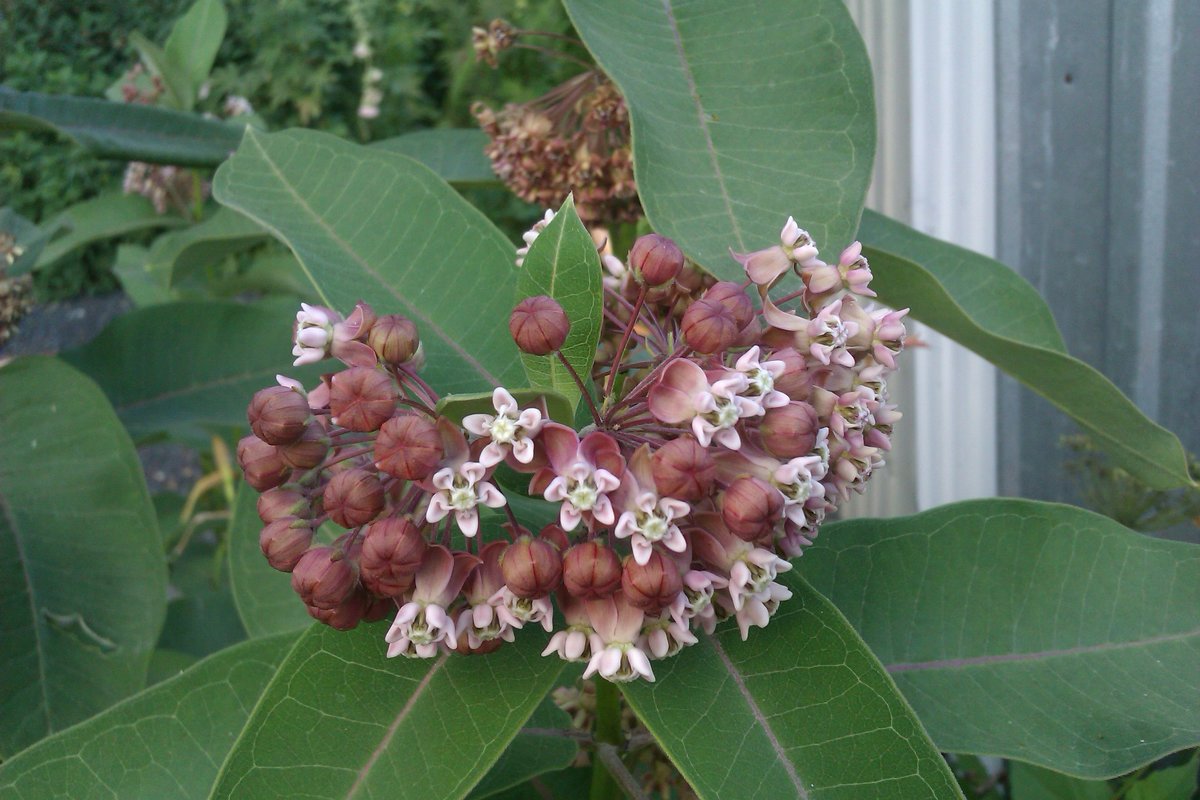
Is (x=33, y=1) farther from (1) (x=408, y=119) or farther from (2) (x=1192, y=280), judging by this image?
(2) (x=1192, y=280)

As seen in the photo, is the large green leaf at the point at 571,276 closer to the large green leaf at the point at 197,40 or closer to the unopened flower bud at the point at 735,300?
the unopened flower bud at the point at 735,300

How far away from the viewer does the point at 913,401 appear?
221 centimetres

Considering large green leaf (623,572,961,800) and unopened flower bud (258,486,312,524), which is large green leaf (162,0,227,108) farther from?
large green leaf (623,572,961,800)

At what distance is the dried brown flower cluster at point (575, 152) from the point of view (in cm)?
130

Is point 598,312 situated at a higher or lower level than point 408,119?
higher

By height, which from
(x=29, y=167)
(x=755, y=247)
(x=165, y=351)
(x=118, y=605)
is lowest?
(x=29, y=167)

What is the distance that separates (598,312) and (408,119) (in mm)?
5553

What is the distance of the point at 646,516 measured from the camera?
659mm

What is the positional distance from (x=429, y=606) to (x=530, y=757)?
1.10 feet

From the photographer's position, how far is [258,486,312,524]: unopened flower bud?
76 cm

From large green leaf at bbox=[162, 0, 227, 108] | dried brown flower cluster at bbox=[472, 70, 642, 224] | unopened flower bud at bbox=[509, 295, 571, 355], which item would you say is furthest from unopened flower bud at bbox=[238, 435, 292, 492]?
large green leaf at bbox=[162, 0, 227, 108]

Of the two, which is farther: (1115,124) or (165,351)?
(165,351)

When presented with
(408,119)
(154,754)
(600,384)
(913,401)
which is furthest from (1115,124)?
(408,119)

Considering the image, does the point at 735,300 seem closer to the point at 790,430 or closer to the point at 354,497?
the point at 790,430
